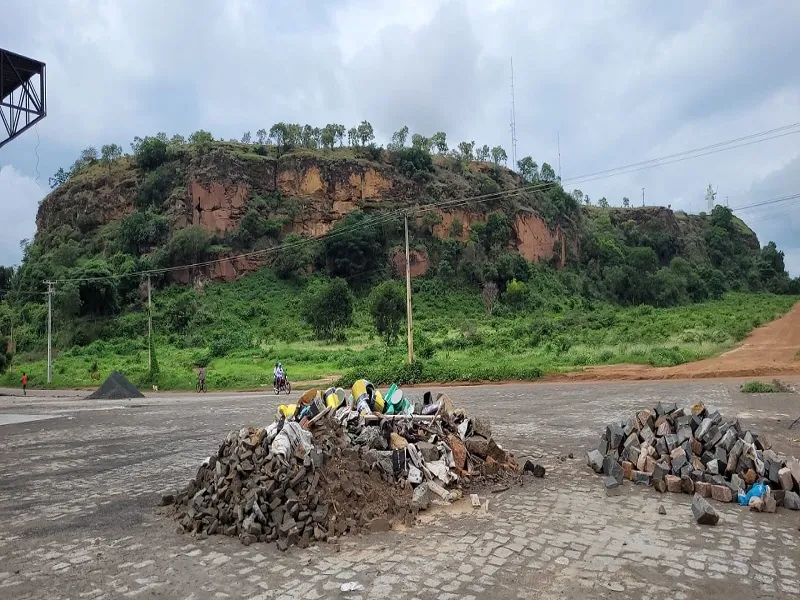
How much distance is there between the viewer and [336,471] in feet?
20.7

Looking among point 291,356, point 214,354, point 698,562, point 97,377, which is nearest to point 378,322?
point 291,356

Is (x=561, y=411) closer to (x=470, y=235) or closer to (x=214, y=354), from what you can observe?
(x=214, y=354)

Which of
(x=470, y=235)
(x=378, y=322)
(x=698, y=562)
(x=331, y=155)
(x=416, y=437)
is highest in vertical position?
(x=331, y=155)

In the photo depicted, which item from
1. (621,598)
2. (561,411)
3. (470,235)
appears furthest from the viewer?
(470,235)

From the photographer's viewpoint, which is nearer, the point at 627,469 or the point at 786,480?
the point at 786,480

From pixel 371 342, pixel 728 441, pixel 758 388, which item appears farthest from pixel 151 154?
pixel 728 441

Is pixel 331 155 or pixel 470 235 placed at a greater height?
pixel 331 155

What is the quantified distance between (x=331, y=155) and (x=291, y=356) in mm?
44247

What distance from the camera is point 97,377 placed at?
3572cm

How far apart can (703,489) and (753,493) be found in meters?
0.53

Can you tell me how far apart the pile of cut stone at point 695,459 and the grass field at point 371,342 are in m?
16.5

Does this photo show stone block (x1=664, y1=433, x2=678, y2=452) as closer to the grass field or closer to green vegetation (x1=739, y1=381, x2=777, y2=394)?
green vegetation (x1=739, y1=381, x2=777, y2=394)

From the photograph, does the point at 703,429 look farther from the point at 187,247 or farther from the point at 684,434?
the point at 187,247

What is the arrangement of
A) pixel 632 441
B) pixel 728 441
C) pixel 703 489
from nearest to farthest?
1. pixel 703 489
2. pixel 728 441
3. pixel 632 441
